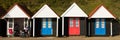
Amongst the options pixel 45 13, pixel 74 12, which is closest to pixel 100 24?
pixel 74 12

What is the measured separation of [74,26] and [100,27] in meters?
2.76

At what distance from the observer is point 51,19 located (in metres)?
38.6

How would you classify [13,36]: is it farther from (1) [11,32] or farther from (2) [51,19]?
(2) [51,19]

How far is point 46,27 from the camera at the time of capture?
38.7 m

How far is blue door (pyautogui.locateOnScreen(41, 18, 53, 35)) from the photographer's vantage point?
3855 cm

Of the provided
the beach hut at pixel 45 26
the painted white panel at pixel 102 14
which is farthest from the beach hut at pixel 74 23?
the painted white panel at pixel 102 14

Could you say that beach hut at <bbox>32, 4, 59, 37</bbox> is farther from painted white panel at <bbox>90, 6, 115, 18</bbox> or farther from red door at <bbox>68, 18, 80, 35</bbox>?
painted white panel at <bbox>90, 6, 115, 18</bbox>

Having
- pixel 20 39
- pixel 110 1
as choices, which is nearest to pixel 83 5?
pixel 110 1

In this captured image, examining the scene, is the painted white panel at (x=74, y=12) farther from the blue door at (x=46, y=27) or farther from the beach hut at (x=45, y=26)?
the blue door at (x=46, y=27)

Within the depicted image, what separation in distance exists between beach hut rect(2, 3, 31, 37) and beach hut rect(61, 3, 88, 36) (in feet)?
12.9

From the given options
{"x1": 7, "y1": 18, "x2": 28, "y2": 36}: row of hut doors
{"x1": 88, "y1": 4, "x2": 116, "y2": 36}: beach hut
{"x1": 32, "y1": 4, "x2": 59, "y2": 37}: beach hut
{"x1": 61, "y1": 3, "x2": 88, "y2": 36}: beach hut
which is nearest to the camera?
{"x1": 61, "y1": 3, "x2": 88, "y2": 36}: beach hut

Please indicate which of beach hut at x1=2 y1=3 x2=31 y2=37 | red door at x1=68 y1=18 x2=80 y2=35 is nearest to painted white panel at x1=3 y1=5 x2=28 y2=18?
beach hut at x1=2 y1=3 x2=31 y2=37

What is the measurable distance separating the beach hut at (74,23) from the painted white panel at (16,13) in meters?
4.27

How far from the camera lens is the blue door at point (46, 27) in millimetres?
38547
